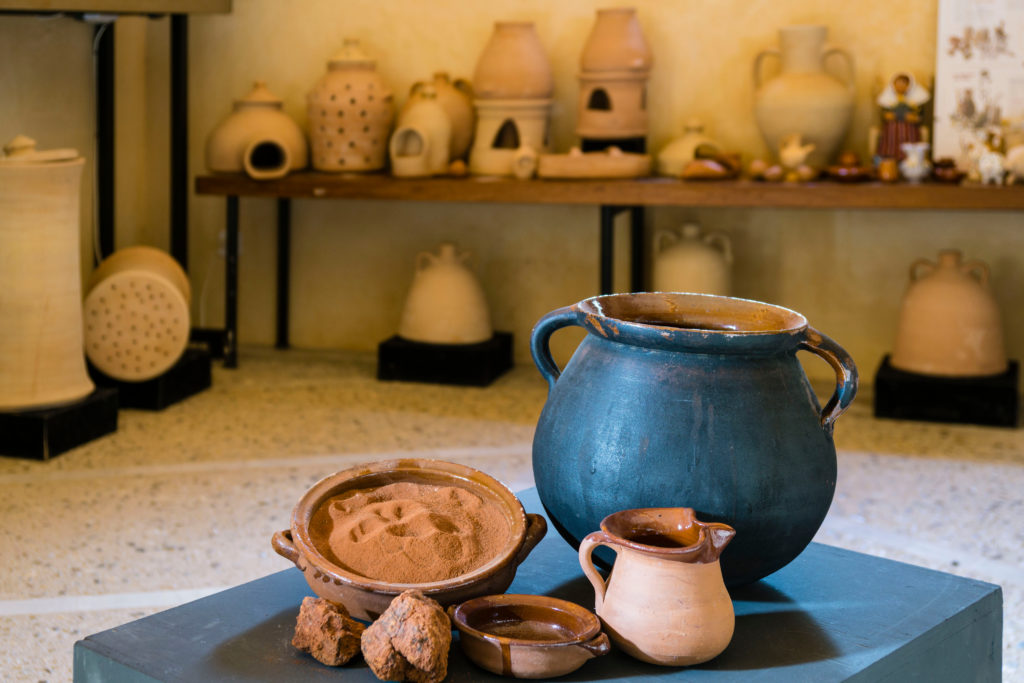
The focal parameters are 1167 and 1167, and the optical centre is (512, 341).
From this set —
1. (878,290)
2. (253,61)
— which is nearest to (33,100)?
(253,61)

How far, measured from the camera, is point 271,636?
1.03 meters

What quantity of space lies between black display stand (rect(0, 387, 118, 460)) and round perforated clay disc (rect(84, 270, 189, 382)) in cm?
26

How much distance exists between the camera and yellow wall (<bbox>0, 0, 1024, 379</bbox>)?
3406 millimetres

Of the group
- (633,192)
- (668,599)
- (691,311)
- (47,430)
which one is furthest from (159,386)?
(668,599)

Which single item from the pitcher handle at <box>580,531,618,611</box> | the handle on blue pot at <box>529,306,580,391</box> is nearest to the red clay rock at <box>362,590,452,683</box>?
the pitcher handle at <box>580,531,618,611</box>

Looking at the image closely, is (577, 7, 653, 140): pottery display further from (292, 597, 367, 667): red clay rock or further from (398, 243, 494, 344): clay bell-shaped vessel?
(292, 597, 367, 667): red clay rock

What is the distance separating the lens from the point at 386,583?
1.01 metres

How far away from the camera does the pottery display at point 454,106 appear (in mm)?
3588

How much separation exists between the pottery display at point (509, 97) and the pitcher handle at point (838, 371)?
238 cm

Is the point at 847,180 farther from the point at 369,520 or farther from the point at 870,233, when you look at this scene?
the point at 369,520

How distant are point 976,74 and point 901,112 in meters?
0.24

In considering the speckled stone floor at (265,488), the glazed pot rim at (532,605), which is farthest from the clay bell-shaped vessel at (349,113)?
the glazed pot rim at (532,605)

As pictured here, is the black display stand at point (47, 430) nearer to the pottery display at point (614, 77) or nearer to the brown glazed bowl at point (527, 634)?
the pottery display at point (614, 77)

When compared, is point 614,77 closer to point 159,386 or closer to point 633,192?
point 633,192
